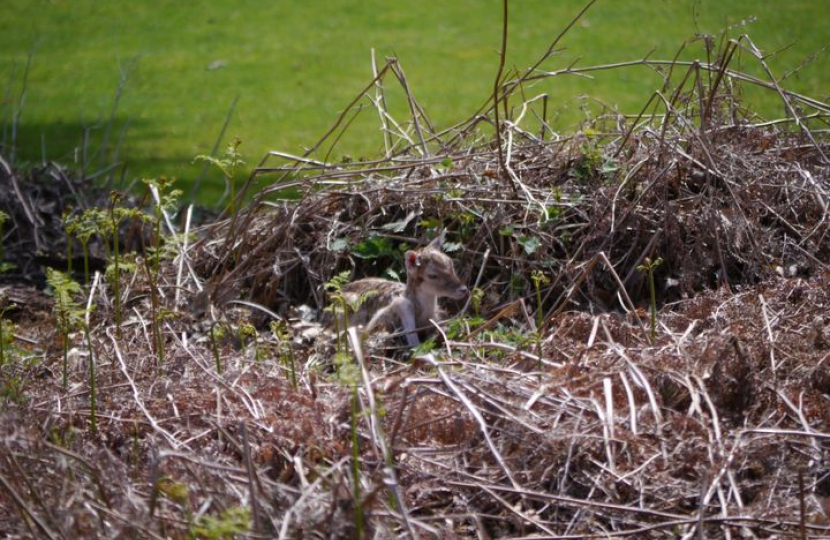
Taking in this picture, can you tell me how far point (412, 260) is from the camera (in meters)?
6.66

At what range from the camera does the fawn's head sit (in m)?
6.60

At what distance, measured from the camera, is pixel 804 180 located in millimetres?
6918

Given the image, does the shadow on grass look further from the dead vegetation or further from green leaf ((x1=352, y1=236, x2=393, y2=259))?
green leaf ((x1=352, y1=236, x2=393, y2=259))

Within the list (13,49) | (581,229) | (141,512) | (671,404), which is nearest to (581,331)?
(671,404)

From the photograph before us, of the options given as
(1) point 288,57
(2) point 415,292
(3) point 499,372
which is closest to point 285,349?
(3) point 499,372

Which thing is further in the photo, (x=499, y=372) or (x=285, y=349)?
(x=285, y=349)

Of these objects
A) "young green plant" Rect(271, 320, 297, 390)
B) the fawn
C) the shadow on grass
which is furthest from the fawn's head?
the shadow on grass

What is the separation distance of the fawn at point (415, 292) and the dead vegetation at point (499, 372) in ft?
0.68

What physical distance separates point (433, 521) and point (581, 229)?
10.5 feet

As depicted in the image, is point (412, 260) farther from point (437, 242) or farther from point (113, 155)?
point (113, 155)

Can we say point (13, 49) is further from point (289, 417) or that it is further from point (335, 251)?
point (289, 417)

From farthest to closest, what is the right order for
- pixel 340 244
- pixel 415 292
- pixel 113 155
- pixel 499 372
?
1. pixel 113 155
2. pixel 340 244
3. pixel 415 292
4. pixel 499 372

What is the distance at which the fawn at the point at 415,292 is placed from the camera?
21.7 ft

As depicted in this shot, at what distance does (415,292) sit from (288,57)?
11696 mm
